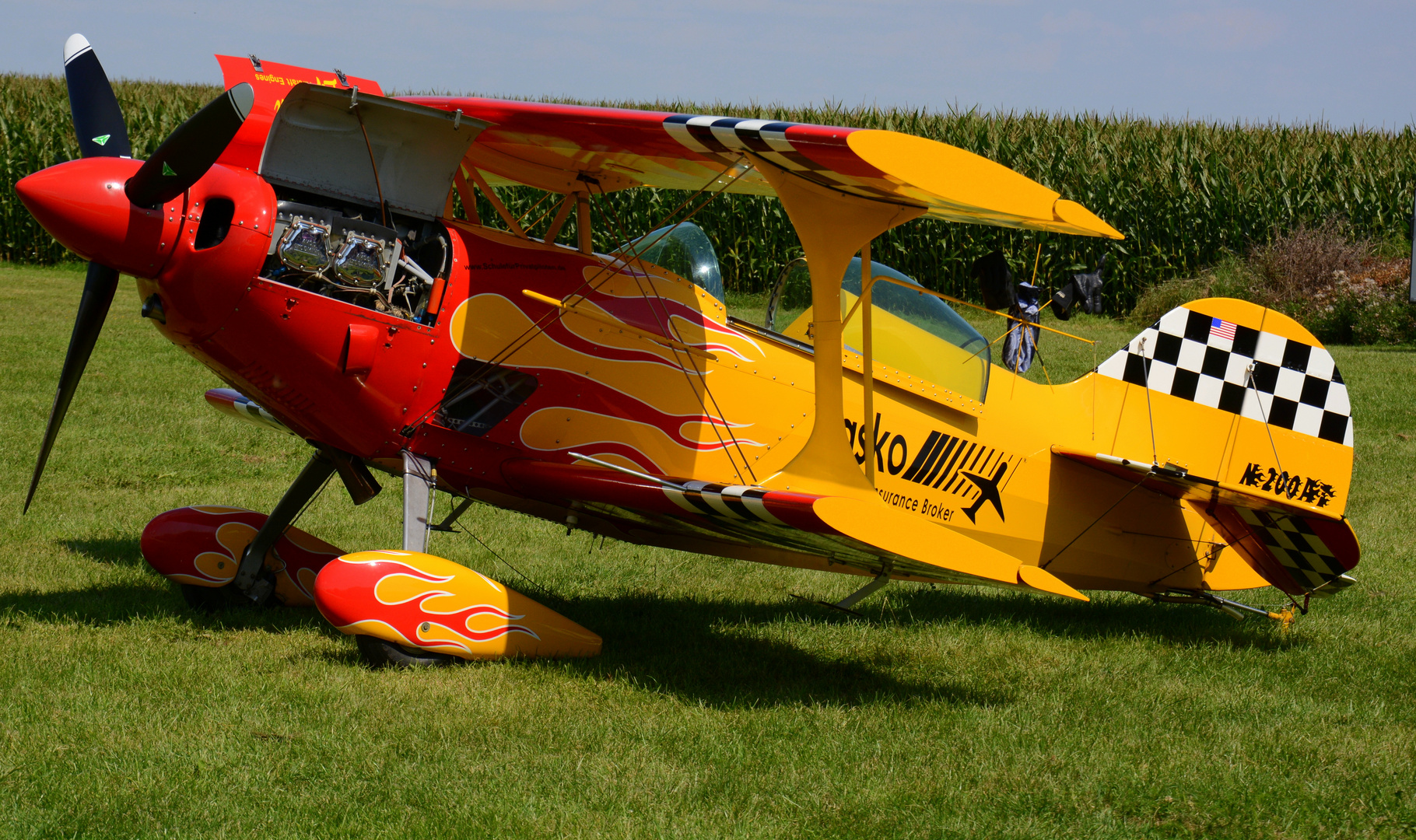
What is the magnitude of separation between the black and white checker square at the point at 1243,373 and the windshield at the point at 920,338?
87 centimetres

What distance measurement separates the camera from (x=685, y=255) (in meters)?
6.80

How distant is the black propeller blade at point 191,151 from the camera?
510 cm

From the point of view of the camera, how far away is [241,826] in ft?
13.3

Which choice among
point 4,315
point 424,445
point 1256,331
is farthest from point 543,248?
point 4,315

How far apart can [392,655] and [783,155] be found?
120 inches

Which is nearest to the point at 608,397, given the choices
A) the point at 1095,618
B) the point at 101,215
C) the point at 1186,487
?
the point at 101,215

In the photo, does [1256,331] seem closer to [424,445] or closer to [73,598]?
[424,445]

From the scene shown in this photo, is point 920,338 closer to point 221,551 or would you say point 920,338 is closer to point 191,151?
point 191,151

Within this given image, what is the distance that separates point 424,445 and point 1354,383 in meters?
13.0

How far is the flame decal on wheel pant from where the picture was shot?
5.56 meters

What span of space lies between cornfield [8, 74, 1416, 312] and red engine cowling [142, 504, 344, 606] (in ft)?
47.6

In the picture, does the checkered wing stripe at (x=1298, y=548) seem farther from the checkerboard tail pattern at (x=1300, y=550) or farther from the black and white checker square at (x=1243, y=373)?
the black and white checker square at (x=1243, y=373)

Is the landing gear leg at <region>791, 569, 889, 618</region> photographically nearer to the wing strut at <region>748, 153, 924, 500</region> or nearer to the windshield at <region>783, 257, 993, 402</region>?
the wing strut at <region>748, 153, 924, 500</region>

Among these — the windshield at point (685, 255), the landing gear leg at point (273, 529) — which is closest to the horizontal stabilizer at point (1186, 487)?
the windshield at point (685, 255)
